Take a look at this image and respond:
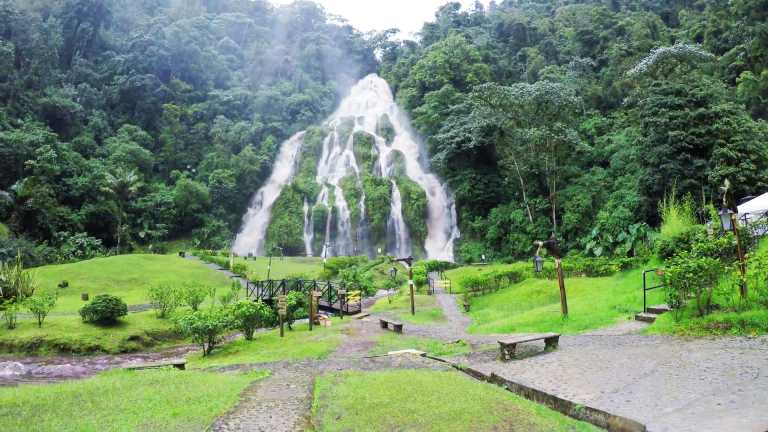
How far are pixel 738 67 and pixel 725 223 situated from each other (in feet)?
109

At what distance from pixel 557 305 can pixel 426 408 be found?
486 inches

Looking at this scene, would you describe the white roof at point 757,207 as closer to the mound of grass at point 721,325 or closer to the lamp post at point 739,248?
the lamp post at point 739,248

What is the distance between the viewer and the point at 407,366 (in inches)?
380

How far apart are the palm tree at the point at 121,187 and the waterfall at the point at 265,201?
10.1 m

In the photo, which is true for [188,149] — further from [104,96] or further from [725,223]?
[725,223]

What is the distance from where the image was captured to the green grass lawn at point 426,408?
5605 millimetres

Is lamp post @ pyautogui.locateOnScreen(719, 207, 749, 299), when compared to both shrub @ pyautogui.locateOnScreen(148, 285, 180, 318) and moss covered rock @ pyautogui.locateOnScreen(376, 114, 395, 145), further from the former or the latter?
moss covered rock @ pyautogui.locateOnScreen(376, 114, 395, 145)

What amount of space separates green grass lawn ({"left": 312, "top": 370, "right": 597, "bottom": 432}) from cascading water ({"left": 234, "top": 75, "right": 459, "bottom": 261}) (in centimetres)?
3153

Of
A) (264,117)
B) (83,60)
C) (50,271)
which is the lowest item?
(50,271)

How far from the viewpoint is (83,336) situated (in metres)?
16.6

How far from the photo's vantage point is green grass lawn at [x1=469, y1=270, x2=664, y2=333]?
536 inches

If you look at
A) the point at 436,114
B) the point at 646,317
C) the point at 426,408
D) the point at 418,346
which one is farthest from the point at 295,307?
the point at 436,114

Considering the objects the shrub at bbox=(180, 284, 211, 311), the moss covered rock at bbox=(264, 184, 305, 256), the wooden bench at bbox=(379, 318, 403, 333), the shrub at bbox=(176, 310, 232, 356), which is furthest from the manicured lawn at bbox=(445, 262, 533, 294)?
the moss covered rock at bbox=(264, 184, 305, 256)

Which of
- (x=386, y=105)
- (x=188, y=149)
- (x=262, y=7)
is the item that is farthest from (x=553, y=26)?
(x=262, y=7)
